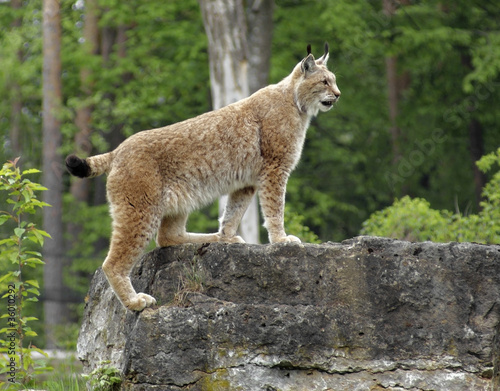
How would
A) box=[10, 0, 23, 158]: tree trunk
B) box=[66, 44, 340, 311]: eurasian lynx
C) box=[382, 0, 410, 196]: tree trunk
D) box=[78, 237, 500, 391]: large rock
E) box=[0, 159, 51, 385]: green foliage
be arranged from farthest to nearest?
box=[382, 0, 410, 196]: tree trunk < box=[10, 0, 23, 158]: tree trunk < box=[0, 159, 51, 385]: green foliage < box=[66, 44, 340, 311]: eurasian lynx < box=[78, 237, 500, 391]: large rock

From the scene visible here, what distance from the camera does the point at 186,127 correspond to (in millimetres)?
6375

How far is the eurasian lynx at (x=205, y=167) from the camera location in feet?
19.2

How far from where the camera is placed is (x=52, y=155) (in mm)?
17359

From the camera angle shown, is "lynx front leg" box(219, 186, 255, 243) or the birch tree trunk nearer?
"lynx front leg" box(219, 186, 255, 243)

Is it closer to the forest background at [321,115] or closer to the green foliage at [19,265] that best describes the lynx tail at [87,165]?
the green foliage at [19,265]

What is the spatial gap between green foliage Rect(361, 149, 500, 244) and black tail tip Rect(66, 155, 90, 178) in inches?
176

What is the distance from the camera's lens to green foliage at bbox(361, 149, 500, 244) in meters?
8.50

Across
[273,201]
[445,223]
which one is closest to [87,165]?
[273,201]

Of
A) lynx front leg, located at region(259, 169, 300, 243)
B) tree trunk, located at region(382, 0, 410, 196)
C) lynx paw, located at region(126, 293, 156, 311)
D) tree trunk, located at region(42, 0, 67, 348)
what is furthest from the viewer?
tree trunk, located at region(382, 0, 410, 196)

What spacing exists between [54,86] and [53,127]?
97cm

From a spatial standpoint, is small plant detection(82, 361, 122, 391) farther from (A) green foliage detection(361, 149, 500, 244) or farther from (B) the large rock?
(A) green foliage detection(361, 149, 500, 244)

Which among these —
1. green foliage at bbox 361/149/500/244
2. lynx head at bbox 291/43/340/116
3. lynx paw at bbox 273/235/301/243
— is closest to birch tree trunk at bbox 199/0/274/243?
green foliage at bbox 361/149/500/244

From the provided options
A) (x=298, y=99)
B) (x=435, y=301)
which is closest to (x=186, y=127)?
(x=298, y=99)

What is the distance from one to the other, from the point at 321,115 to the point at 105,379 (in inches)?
617
